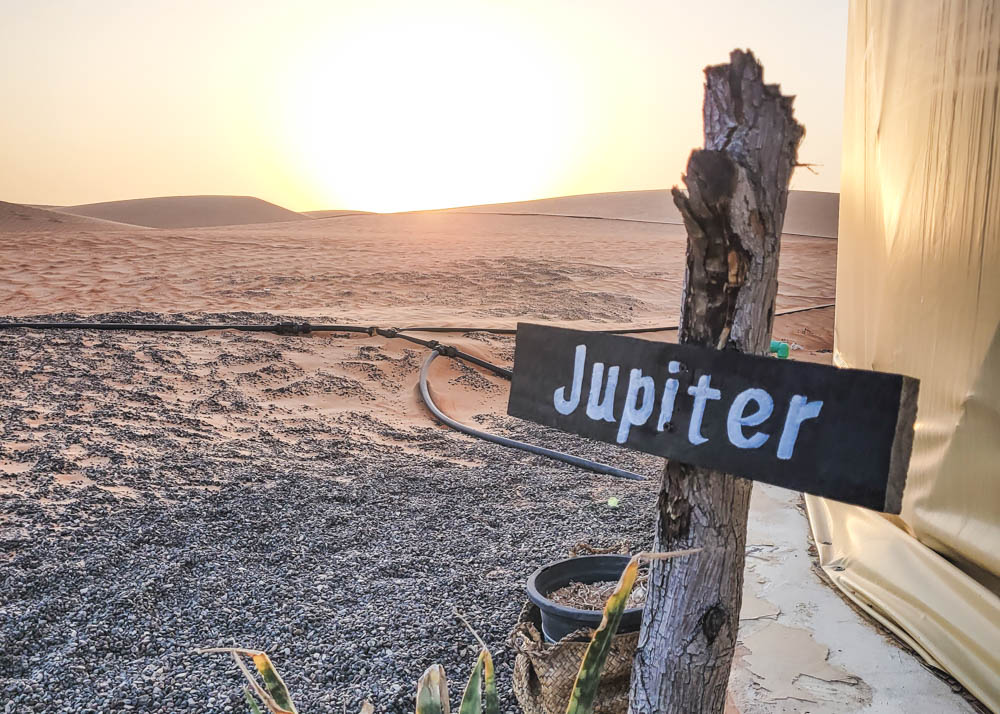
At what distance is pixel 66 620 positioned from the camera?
2289 millimetres

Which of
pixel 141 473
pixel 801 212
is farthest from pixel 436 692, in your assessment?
pixel 801 212

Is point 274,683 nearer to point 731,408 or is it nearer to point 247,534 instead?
point 731,408

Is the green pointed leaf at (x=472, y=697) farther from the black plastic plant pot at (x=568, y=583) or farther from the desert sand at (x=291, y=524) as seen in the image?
the desert sand at (x=291, y=524)

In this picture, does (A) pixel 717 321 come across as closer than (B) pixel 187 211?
Yes

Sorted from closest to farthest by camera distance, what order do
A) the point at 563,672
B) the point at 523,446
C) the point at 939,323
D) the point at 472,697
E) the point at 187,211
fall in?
the point at 472,697 → the point at 563,672 → the point at 939,323 → the point at 523,446 → the point at 187,211

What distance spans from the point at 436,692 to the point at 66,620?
1.62m

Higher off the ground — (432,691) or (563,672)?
(432,691)

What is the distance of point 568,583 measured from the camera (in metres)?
2.06

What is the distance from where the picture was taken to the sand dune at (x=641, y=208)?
3786cm

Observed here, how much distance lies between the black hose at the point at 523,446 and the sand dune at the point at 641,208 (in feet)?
106

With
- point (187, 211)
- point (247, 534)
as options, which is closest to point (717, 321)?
point (247, 534)

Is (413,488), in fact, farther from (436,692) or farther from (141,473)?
(436,692)

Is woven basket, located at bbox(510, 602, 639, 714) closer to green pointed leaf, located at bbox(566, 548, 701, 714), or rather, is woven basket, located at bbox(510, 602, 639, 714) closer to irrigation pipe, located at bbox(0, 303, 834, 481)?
green pointed leaf, located at bbox(566, 548, 701, 714)

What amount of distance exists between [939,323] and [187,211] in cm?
7121
